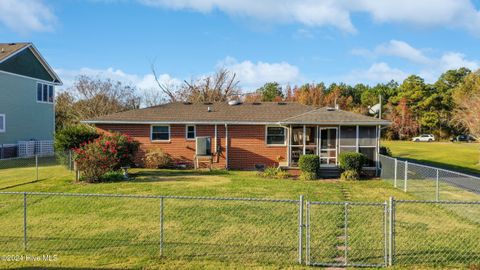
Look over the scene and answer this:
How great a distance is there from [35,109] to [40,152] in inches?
140

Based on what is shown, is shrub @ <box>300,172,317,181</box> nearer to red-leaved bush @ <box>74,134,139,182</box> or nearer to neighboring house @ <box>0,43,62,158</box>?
red-leaved bush @ <box>74,134,139,182</box>

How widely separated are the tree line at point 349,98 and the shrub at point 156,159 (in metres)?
13.3

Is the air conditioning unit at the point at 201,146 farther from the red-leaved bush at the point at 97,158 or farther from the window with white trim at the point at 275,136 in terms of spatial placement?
the red-leaved bush at the point at 97,158

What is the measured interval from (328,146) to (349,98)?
4664cm

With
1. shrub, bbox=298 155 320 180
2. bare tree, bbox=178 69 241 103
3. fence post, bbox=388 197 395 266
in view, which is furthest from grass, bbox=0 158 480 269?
bare tree, bbox=178 69 241 103

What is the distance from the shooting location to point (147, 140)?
2081 cm

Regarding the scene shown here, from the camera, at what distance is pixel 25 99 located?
1088 inches

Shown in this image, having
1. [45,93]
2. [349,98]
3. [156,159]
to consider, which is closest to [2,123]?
[45,93]

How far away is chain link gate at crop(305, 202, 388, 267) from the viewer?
6.35 m

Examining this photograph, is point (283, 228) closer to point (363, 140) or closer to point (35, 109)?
point (363, 140)

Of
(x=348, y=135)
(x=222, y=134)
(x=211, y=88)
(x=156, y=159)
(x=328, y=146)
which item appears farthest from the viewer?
(x=211, y=88)

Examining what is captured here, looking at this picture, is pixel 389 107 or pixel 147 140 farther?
pixel 389 107

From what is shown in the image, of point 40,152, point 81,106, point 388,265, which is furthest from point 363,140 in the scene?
point 81,106

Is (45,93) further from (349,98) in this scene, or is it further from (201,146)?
(349,98)
